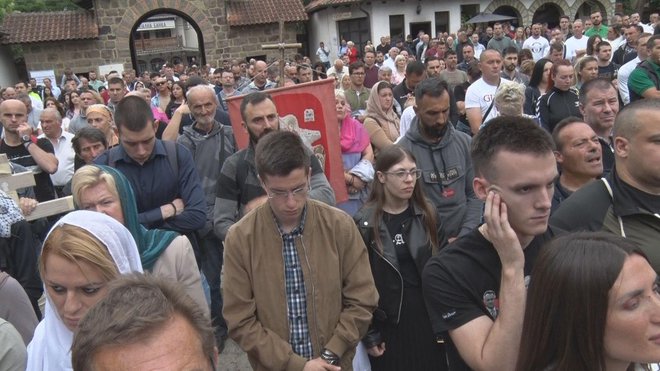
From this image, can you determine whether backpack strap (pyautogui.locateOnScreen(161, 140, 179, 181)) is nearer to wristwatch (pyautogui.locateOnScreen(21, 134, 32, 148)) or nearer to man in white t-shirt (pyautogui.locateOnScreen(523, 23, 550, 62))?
wristwatch (pyautogui.locateOnScreen(21, 134, 32, 148))

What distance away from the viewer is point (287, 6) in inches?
855

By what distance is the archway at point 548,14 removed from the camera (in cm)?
2908

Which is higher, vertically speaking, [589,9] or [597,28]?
[589,9]

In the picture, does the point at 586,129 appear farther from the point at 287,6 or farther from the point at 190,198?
the point at 287,6

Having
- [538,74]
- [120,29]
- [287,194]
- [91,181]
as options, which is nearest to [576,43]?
[538,74]

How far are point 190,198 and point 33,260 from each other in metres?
1.01

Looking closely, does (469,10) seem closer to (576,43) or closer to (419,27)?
(419,27)

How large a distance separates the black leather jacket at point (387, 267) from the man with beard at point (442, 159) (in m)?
0.57

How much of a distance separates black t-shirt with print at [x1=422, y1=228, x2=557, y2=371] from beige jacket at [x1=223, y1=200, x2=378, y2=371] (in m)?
0.73

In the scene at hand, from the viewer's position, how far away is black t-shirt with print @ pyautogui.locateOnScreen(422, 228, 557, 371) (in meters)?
1.97

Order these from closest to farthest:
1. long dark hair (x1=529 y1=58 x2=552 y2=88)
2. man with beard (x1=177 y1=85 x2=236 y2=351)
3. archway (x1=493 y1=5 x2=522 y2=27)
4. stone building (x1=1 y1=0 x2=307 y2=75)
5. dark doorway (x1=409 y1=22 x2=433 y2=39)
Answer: man with beard (x1=177 y1=85 x2=236 y2=351) < long dark hair (x1=529 y1=58 x2=552 y2=88) < stone building (x1=1 y1=0 x2=307 y2=75) < dark doorway (x1=409 y1=22 x2=433 y2=39) < archway (x1=493 y1=5 x2=522 y2=27)

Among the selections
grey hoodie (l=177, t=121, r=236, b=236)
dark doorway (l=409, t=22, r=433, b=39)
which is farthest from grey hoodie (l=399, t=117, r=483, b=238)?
dark doorway (l=409, t=22, r=433, b=39)

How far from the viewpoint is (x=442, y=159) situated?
3.76 metres

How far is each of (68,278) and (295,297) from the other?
1.05 meters
